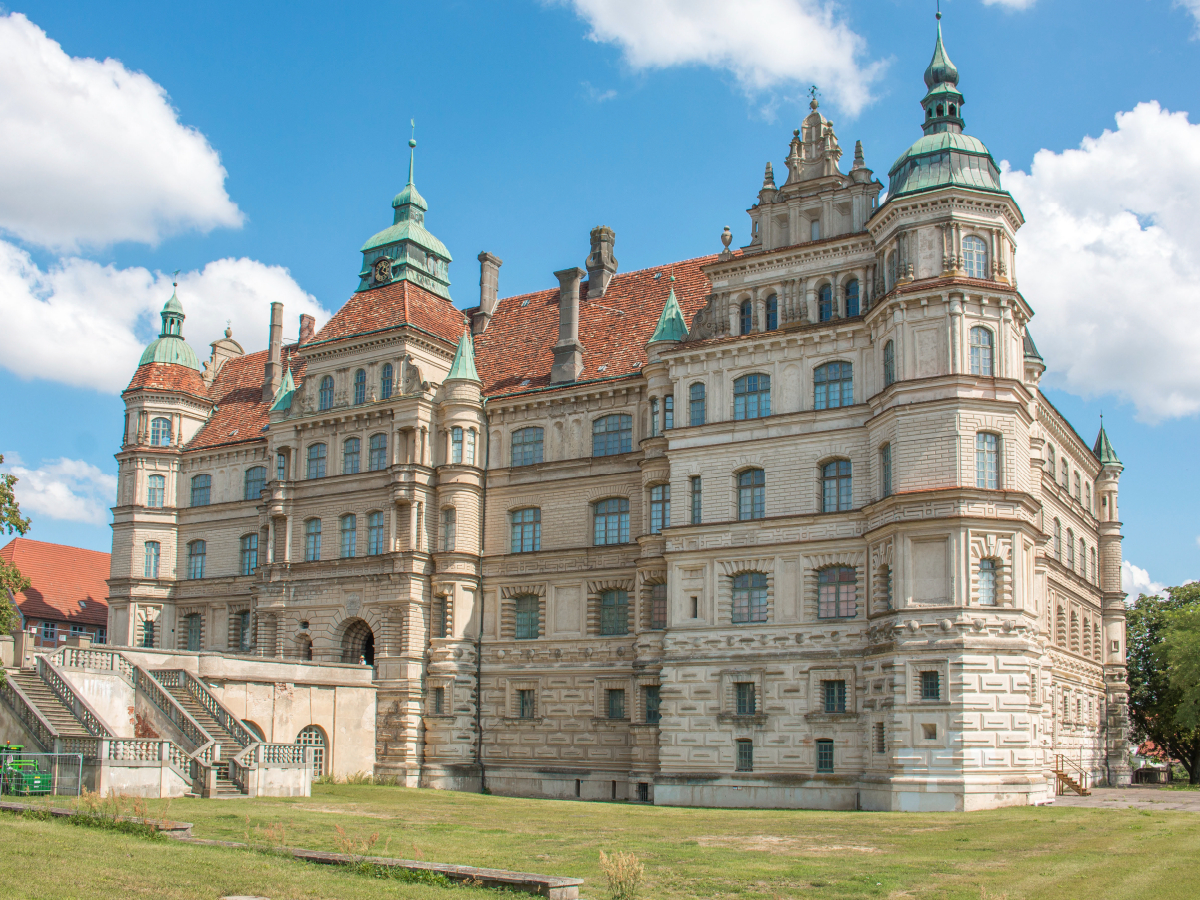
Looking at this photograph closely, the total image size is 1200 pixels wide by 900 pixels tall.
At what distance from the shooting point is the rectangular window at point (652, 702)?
4584 cm

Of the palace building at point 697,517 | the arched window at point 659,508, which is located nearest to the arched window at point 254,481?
the palace building at point 697,517

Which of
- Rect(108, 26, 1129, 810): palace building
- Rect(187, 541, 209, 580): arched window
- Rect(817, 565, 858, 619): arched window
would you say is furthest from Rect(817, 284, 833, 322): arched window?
Rect(187, 541, 209, 580): arched window

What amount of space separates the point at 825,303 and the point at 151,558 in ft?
121

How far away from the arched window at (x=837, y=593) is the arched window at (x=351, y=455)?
2220 centimetres

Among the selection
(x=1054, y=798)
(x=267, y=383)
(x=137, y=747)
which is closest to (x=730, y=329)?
(x=1054, y=798)

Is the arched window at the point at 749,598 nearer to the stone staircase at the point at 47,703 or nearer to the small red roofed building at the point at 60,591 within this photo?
the stone staircase at the point at 47,703

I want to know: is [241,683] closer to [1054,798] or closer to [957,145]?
[1054,798]

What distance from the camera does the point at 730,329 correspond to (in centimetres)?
4578

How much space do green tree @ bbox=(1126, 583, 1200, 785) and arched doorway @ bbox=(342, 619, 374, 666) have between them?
3774 centimetres

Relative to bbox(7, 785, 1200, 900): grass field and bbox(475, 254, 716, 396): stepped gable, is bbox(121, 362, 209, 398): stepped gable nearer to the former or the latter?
bbox(475, 254, 716, 396): stepped gable

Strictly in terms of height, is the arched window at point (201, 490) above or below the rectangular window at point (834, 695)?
above

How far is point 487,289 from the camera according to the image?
60.0 meters

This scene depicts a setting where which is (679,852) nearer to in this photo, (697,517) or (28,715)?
(28,715)

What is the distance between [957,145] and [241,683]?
102 feet
